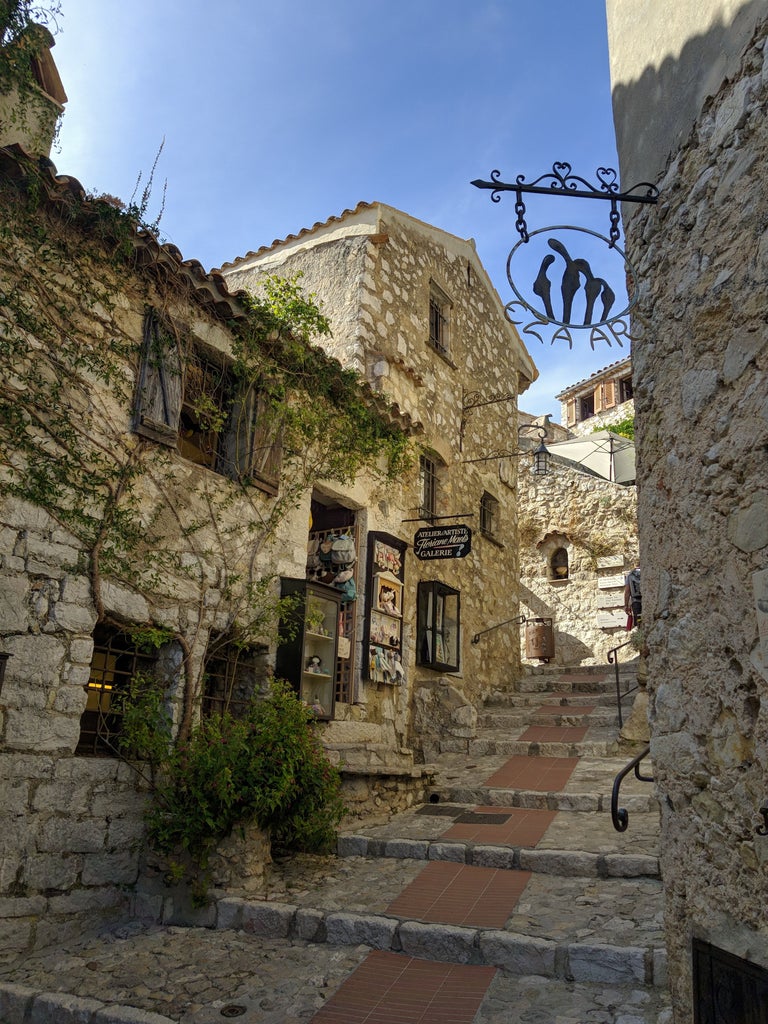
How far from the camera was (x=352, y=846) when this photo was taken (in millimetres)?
6324

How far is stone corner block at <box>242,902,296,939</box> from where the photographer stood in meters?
4.88

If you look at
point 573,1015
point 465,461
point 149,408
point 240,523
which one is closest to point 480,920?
point 573,1015

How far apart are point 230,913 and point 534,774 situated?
3.93 m

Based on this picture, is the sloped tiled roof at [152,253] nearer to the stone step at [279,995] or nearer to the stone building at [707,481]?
the stone building at [707,481]

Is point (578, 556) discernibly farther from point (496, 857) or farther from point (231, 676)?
point (496, 857)

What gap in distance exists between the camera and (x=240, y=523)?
724 centimetres

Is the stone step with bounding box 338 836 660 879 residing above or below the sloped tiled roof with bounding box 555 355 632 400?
below

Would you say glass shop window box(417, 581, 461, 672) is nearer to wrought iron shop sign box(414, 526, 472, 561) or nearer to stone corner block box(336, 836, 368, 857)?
wrought iron shop sign box(414, 526, 472, 561)

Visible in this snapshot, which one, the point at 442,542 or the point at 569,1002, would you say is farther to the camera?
the point at 442,542

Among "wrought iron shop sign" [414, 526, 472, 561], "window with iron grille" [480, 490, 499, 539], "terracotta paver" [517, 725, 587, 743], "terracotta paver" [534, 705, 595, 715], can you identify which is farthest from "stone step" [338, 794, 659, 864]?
"window with iron grille" [480, 490, 499, 539]

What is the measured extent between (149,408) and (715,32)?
4.66 meters

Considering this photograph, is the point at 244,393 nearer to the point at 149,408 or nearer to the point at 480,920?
the point at 149,408

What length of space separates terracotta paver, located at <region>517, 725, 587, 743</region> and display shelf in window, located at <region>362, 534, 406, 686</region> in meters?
1.70

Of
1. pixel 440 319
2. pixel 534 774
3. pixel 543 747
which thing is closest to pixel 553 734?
pixel 543 747
